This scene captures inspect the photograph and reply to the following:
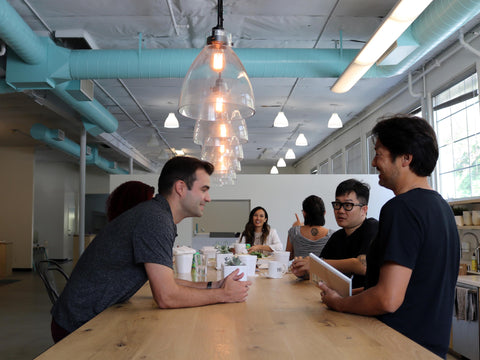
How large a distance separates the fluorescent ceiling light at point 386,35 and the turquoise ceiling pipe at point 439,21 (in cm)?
39

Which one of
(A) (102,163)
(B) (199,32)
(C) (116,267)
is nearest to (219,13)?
(C) (116,267)

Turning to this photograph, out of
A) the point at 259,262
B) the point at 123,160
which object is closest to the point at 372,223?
the point at 259,262

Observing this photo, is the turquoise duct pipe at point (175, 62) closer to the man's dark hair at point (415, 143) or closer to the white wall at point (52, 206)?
the man's dark hair at point (415, 143)

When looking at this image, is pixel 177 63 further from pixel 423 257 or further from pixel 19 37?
pixel 423 257

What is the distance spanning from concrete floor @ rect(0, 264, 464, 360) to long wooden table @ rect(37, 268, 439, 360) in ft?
11.1

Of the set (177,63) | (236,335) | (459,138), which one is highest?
(177,63)

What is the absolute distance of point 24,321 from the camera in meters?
5.84

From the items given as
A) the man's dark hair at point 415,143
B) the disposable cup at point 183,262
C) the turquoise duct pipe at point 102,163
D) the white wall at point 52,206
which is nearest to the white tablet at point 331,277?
the man's dark hair at point 415,143

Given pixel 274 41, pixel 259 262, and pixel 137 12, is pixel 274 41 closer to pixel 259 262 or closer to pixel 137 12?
pixel 137 12

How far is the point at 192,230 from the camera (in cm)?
929

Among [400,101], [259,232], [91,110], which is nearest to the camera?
[259,232]

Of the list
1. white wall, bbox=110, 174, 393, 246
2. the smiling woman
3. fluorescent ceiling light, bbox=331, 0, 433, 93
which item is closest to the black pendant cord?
fluorescent ceiling light, bbox=331, 0, 433, 93

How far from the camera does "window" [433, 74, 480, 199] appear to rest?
538cm

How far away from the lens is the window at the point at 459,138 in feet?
17.6
